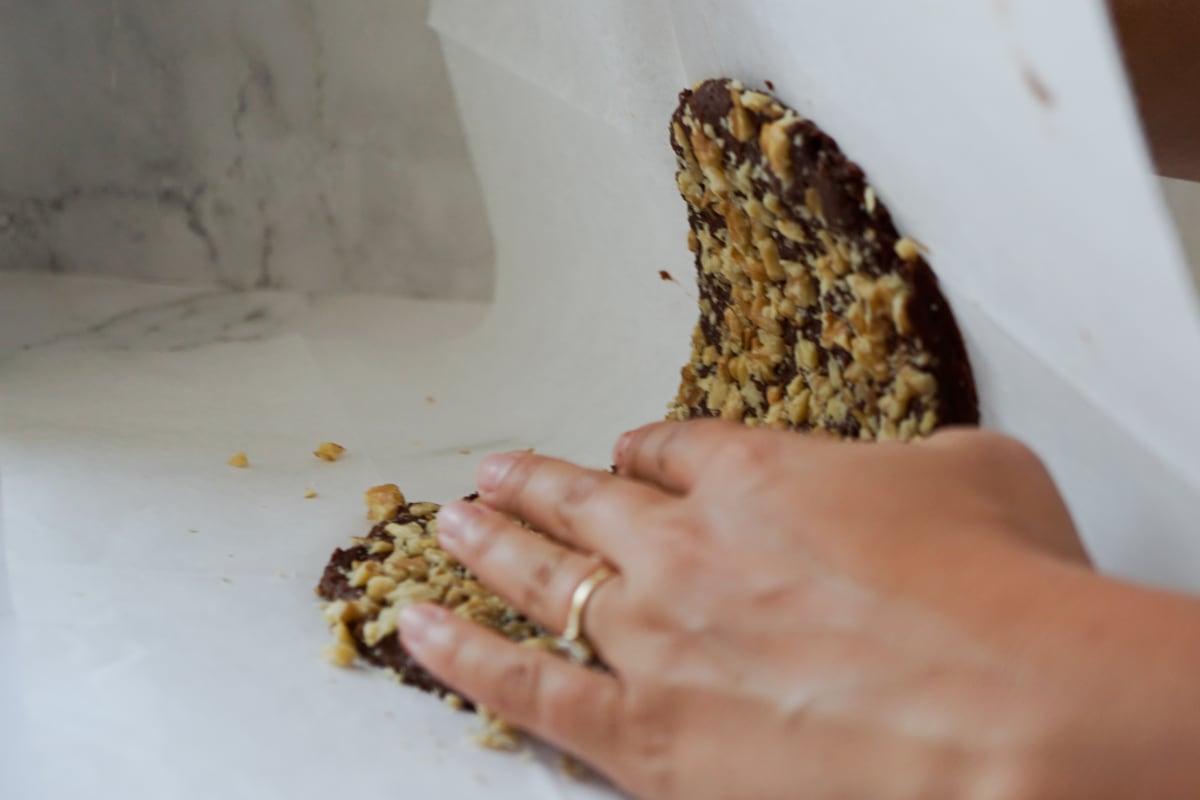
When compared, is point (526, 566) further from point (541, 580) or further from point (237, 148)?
point (237, 148)

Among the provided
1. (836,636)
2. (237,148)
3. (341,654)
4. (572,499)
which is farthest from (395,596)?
(237,148)

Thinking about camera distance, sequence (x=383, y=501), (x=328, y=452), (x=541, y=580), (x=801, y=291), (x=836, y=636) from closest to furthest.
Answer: (x=836, y=636) < (x=541, y=580) < (x=801, y=291) < (x=383, y=501) < (x=328, y=452)

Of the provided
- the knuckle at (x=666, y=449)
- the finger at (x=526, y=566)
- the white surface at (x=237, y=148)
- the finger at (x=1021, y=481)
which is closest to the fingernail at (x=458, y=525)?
the finger at (x=526, y=566)

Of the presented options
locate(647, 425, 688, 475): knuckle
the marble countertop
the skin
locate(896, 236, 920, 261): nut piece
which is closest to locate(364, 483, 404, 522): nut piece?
the marble countertop

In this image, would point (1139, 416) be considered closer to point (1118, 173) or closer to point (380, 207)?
point (1118, 173)

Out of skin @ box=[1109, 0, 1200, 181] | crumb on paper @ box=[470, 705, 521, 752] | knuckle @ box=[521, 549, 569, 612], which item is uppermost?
skin @ box=[1109, 0, 1200, 181]

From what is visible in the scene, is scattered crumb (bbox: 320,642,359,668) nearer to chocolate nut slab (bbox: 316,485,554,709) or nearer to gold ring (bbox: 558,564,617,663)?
chocolate nut slab (bbox: 316,485,554,709)

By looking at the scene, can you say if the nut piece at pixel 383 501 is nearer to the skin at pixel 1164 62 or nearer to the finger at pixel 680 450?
the finger at pixel 680 450

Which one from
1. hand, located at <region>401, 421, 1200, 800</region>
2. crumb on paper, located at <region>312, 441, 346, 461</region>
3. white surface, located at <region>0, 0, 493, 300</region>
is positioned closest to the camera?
hand, located at <region>401, 421, 1200, 800</region>
